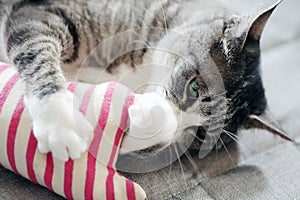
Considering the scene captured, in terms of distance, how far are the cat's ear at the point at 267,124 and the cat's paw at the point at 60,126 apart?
0.42m

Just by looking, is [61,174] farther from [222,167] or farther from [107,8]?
[107,8]

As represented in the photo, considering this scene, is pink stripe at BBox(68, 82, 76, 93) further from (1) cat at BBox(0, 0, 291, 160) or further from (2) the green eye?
(2) the green eye

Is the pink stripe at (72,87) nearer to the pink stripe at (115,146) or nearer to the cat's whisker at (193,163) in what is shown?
the pink stripe at (115,146)

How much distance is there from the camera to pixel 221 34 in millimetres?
1013

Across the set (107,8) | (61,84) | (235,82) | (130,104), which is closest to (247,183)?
(235,82)

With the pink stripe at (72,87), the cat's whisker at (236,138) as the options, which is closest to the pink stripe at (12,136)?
the pink stripe at (72,87)

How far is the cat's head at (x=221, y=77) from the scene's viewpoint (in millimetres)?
944

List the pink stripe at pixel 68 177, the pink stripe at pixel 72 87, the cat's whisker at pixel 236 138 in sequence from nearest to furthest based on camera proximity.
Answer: the pink stripe at pixel 68 177, the pink stripe at pixel 72 87, the cat's whisker at pixel 236 138

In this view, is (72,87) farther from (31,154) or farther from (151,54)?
(151,54)

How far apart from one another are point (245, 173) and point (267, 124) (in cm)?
13

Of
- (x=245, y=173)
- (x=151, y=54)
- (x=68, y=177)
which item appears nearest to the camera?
(x=68, y=177)

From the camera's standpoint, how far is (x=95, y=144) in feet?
2.69

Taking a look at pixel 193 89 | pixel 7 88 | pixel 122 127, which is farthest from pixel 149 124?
pixel 7 88

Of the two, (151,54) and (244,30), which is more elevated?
(244,30)
